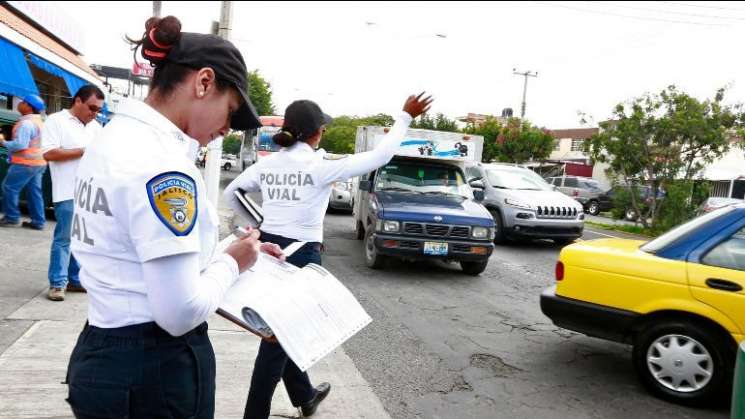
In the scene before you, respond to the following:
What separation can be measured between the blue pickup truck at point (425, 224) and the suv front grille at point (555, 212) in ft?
9.81

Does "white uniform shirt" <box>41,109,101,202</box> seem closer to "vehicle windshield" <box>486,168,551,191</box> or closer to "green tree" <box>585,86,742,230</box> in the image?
"vehicle windshield" <box>486,168,551,191</box>

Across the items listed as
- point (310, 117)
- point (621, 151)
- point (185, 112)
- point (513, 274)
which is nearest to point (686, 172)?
Result: point (621, 151)

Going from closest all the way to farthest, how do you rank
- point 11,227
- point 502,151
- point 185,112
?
1. point 185,112
2. point 11,227
3. point 502,151

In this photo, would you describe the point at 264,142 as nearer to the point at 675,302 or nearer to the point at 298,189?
the point at 675,302

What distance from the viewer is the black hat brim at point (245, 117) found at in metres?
1.63

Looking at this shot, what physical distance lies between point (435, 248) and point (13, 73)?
8704 mm

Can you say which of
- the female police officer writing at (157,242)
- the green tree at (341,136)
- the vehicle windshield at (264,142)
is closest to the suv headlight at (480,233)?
the female police officer writing at (157,242)

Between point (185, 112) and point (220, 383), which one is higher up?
point (185, 112)

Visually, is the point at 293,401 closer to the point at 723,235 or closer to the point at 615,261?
the point at 615,261

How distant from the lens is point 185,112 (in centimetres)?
155

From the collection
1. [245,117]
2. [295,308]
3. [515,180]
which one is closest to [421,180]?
[515,180]

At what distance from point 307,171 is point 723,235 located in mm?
3194

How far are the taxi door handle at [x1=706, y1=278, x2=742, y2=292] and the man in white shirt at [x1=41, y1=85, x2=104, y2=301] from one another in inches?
197

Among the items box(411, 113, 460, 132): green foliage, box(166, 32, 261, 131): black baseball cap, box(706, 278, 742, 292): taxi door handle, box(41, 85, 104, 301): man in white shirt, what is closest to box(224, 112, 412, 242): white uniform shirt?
box(166, 32, 261, 131): black baseball cap
